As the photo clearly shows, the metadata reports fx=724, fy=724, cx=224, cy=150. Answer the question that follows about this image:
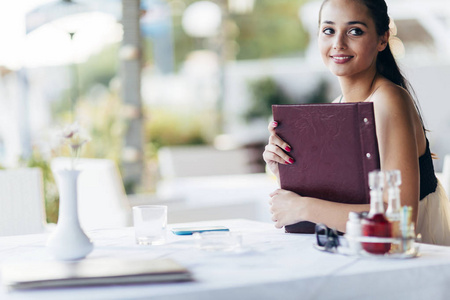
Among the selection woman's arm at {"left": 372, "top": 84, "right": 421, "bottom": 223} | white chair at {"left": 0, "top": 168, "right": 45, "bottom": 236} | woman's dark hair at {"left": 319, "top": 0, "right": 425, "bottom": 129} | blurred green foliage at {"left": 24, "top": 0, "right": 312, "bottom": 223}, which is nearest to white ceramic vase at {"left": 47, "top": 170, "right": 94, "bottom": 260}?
woman's arm at {"left": 372, "top": 84, "right": 421, "bottom": 223}

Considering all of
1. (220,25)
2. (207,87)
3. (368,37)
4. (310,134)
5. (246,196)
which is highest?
(220,25)

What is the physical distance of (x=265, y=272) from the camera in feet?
4.61

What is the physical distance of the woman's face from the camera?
199 centimetres

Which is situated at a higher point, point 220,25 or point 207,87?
point 220,25

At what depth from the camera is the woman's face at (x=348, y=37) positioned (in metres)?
1.99

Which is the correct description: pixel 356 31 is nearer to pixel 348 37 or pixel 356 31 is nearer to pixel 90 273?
pixel 348 37

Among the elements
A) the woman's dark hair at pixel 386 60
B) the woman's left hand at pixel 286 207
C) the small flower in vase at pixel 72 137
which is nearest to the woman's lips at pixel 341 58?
the woman's dark hair at pixel 386 60

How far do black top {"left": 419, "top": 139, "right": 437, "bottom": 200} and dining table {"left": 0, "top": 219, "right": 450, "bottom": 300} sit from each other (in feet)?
1.30

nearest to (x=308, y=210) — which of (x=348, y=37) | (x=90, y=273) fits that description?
(x=348, y=37)

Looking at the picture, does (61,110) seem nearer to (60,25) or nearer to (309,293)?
(60,25)

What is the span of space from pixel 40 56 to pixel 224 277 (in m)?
7.44

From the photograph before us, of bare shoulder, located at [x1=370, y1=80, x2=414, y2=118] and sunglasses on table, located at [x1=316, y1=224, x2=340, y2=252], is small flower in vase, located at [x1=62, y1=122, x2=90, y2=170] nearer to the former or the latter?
sunglasses on table, located at [x1=316, y1=224, x2=340, y2=252]

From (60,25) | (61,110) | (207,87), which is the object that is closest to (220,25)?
(207,87)

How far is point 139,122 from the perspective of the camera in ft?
22.2
